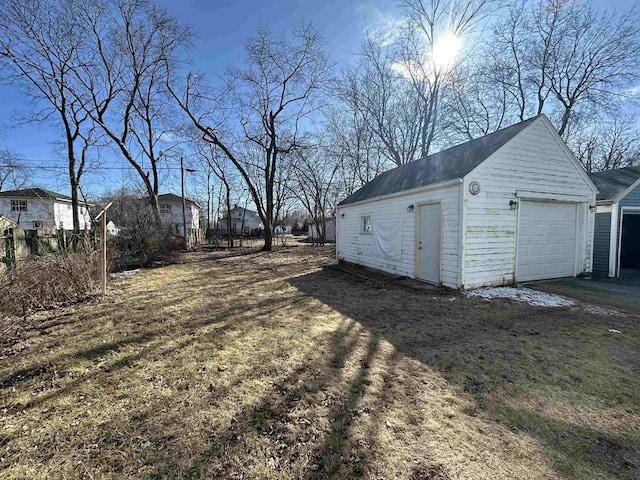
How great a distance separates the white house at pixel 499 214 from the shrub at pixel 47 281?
8161mm

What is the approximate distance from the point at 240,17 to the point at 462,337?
43.8 feet

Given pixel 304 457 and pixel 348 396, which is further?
pixel 348 396

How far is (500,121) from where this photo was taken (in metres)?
18.9

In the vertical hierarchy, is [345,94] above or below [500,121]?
above

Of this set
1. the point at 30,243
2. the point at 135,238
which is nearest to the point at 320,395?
the point at 30,243

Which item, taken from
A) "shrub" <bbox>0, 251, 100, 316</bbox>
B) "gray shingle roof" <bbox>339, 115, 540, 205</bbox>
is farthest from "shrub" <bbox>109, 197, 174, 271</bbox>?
"gray shingle roof" <bbox>339, 115, 540, 205</bbox>

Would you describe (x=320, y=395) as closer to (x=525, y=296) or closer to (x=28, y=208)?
(x=525, y=296)

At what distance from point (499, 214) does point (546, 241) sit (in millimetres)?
1974

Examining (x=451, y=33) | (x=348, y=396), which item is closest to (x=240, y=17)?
(x=451, y=33)

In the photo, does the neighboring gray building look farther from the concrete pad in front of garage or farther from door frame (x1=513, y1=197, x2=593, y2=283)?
door frame (x1=513, y1=197, x2=593, y2=283)

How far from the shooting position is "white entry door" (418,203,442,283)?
726 centimetres

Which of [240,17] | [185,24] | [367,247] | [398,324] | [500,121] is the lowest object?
[398,324]

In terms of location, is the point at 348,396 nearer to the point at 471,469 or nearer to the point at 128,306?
the point at 471,469

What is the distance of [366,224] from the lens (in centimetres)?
1080
